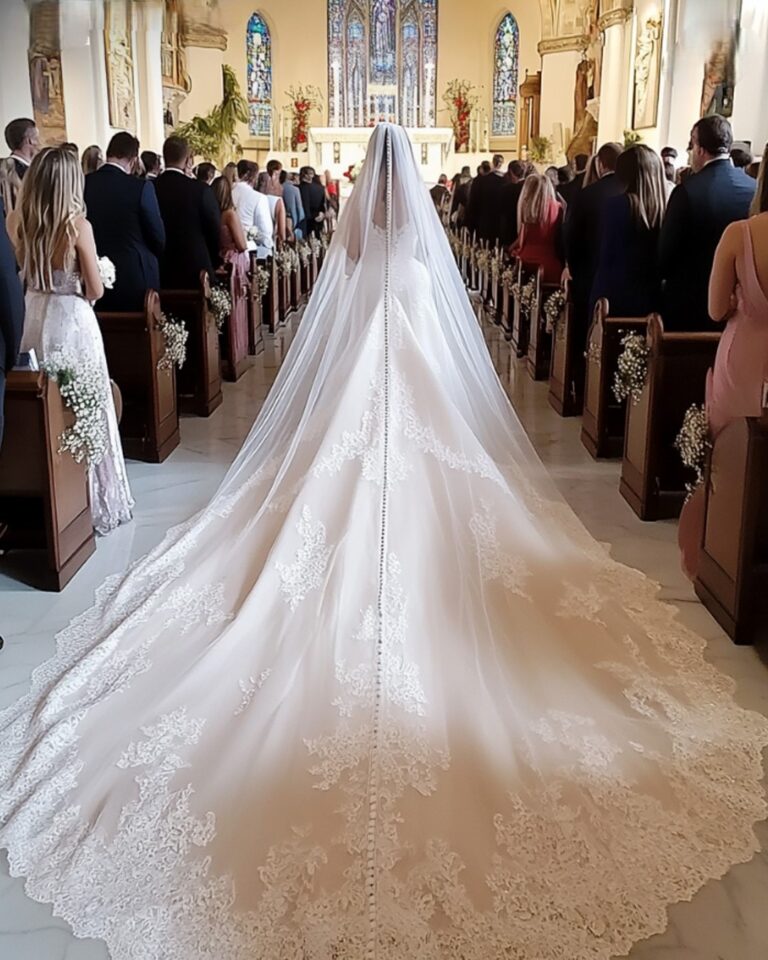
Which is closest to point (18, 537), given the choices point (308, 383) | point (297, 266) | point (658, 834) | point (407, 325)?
point (308, 383)

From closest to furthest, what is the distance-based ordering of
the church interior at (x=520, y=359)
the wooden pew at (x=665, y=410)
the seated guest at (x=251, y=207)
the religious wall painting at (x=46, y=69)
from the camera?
the church interior at (x=520, y=359) → the wooden pew at (x=665, y=410) → the seated guest at (x=251, y=207) → the religious wall painting at (x=46, y=69)

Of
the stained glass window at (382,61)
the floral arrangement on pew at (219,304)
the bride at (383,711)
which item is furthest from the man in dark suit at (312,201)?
the stained glass window at (382,61)

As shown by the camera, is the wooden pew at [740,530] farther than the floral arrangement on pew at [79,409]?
No

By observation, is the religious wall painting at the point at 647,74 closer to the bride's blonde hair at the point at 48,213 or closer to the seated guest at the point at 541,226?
the seated guest at the point at 541,226

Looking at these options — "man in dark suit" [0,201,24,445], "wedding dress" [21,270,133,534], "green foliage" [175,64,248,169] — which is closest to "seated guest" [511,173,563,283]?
"wedding dress" [21,270,133,534]

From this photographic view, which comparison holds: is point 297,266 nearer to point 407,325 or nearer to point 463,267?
point 463,267

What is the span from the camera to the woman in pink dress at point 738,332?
3.96m

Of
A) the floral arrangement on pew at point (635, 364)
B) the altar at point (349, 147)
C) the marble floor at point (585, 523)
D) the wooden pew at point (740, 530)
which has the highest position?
the altar at point (349, 147)

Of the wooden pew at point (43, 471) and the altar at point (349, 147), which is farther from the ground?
the altar at point (349, 147)

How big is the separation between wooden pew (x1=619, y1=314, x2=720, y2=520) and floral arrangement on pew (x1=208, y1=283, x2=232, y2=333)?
3542mm

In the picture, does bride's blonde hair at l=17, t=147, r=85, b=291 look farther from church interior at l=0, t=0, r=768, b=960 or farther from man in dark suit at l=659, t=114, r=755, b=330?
man in dark suit at l=659, t=114, r=755, b=330

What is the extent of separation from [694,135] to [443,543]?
2.91 meters

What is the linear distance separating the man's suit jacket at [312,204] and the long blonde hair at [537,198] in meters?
6.19

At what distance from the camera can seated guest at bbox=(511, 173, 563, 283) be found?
29.3 feet
